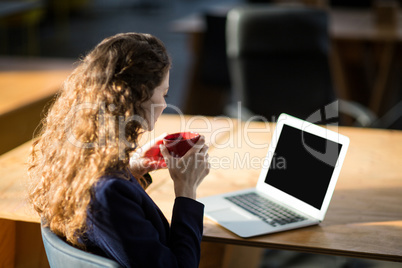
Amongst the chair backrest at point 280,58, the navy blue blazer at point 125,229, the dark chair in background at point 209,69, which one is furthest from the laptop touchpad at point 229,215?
the dark chair in background at point 209,69

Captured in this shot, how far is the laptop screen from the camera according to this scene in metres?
1.48

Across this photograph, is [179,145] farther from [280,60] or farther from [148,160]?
[280,60]

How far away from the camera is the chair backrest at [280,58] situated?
2730 mm

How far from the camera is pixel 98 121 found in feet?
3.76

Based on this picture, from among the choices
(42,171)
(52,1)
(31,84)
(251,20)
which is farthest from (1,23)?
(42,171)

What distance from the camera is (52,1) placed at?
877 centimetres

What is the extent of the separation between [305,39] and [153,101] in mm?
1707

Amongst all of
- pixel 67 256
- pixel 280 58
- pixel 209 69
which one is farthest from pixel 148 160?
pixel 209 69

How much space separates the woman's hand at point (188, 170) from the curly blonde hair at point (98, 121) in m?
0.16

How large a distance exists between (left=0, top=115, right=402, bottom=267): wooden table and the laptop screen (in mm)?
92

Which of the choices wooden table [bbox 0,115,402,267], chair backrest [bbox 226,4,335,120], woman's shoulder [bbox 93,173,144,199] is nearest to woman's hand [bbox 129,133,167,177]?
wooden table [bbox 0,115,402,267]

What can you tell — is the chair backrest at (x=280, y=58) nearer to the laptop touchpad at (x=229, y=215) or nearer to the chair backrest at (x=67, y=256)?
the laptop touchpad at (x=229, y=215)

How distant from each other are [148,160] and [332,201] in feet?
1.79

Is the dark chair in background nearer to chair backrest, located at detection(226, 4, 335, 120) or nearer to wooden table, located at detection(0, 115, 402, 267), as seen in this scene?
chair backrest, located at detection(226, 4, 335, 120)
